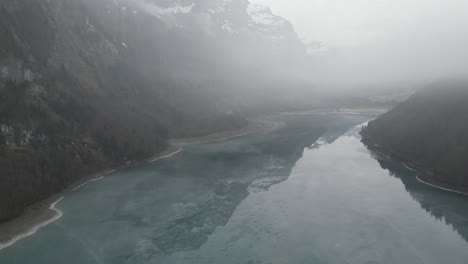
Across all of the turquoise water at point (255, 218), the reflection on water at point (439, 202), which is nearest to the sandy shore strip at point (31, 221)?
the turquoise water at point (255, 218)

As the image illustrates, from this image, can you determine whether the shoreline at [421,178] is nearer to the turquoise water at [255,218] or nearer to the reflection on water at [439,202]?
the reflection on water at [439,202]

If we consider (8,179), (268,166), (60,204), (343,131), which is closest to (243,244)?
(60,204)

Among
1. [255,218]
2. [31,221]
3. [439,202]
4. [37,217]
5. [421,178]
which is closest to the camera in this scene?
[255,218]

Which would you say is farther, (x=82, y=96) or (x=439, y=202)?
(x=82, y=96)

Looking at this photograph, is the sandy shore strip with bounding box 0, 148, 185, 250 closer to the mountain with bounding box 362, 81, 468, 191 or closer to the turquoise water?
the turquoise water

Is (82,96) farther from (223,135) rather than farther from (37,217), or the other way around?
(223,135)

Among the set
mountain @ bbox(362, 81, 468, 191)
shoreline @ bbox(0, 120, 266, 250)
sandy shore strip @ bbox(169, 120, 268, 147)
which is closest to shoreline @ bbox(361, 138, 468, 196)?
mountain @ bbox(362, 81, 468, 191)

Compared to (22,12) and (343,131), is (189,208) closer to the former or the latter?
(22,12)

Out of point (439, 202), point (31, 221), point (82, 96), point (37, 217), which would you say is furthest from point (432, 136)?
point (31, 221)
